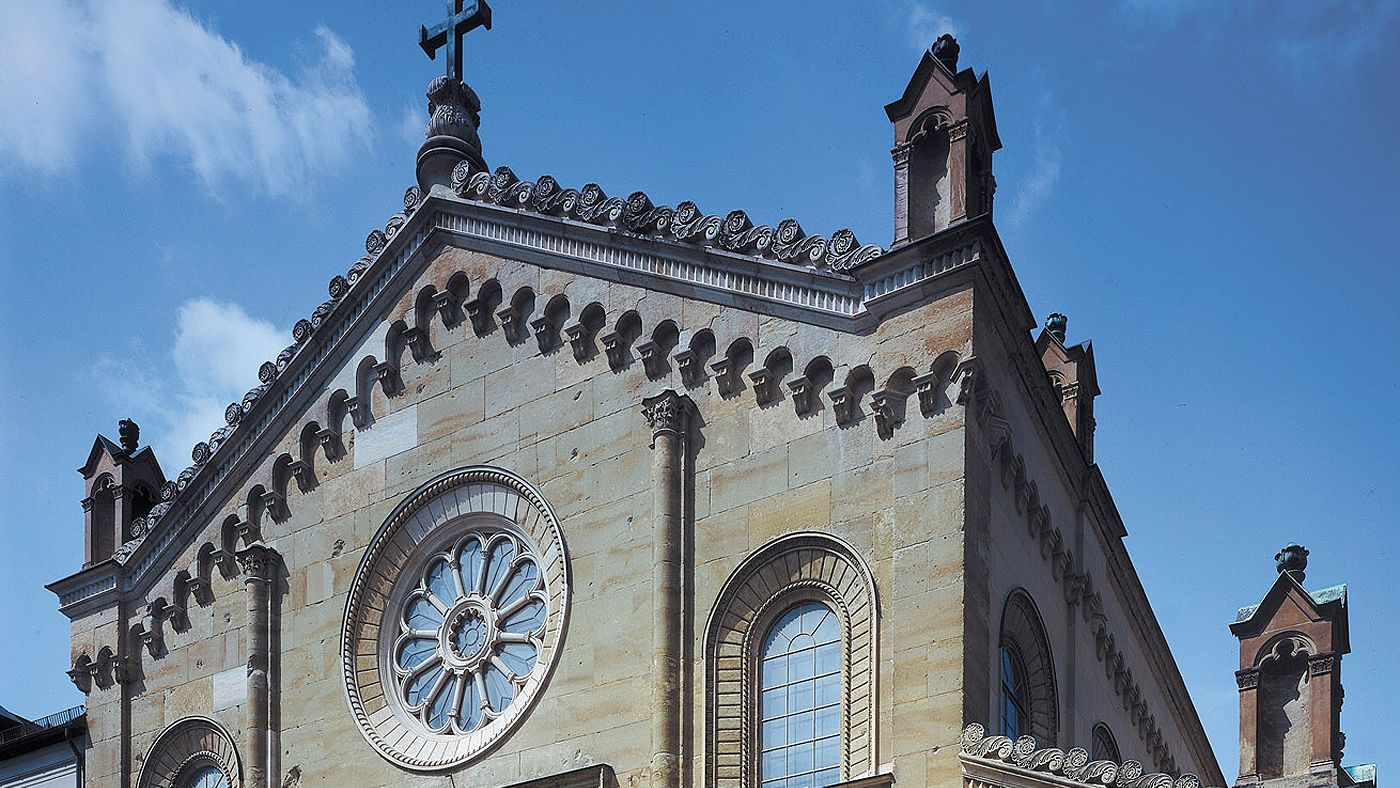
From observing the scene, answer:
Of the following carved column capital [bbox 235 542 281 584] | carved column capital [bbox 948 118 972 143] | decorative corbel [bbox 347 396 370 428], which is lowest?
carved column capital [bbox 235 542 281 584]

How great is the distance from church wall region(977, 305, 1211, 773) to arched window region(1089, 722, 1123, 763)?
0.48 ft

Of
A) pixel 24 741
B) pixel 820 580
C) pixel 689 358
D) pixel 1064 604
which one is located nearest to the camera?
pixel 820 580

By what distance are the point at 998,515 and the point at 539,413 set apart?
6.13m

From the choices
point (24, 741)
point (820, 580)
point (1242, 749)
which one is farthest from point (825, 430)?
point (24, 741)

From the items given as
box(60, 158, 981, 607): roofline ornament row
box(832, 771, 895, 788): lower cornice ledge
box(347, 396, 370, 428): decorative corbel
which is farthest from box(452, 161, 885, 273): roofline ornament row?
box(832, 771, 895, 788): lower cornice ledge

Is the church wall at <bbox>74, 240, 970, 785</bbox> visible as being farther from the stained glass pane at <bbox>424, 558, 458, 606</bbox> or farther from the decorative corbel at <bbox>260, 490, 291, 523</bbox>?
the stained glass pane at <bbox>424, 558, 458, 606</bbox>

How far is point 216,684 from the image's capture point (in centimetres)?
2961

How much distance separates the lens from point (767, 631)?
2553 cm

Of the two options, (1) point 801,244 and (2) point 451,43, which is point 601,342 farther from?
(2) point 451,43

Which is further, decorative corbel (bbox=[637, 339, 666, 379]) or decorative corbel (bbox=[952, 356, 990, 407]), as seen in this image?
decorative corbel (bbox=[637, 339, 666, 379])

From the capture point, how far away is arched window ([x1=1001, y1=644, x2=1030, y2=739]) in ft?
85.4

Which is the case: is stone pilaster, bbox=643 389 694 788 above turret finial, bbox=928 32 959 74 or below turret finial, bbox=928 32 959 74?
below

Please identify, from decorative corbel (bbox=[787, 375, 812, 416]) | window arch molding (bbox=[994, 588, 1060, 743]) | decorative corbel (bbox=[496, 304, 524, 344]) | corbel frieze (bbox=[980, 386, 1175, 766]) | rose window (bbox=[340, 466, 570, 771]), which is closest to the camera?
corbel frieze (bbox=[980, 386, 1175, 766])

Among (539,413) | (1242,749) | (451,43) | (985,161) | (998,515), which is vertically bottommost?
(1242,749)
